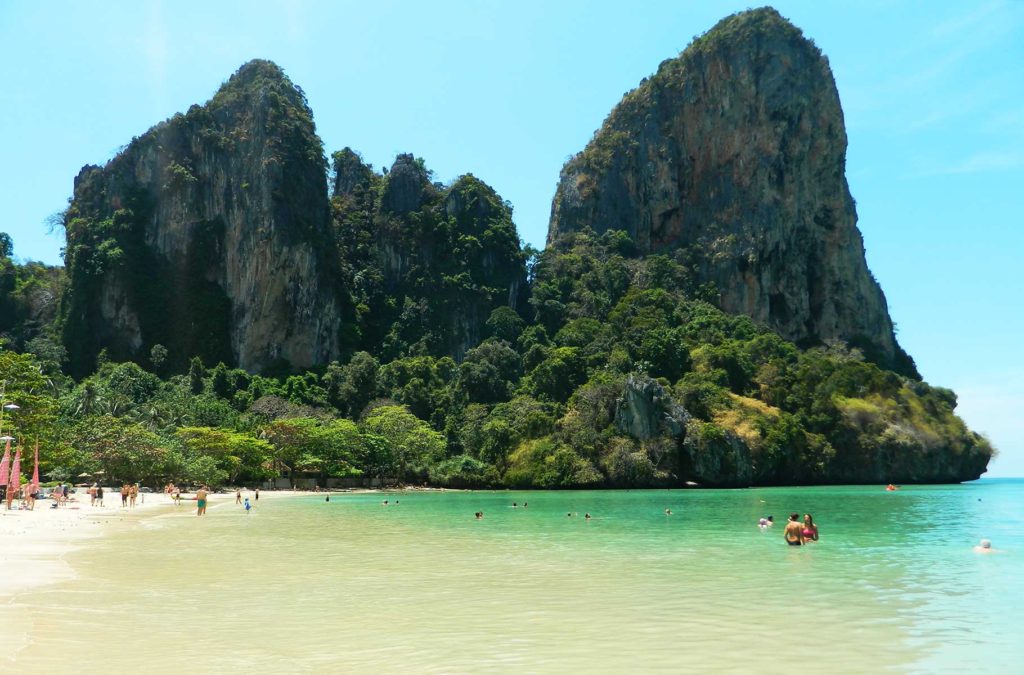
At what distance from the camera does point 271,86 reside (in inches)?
3831

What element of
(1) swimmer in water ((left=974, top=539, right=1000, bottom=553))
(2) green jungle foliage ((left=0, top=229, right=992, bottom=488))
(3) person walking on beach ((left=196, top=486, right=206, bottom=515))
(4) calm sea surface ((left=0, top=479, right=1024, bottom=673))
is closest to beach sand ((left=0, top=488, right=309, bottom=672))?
(4) calm sea surface ((left=0, top=479, right=1024, bottom=673))

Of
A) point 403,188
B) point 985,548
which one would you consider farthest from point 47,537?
point 403,188

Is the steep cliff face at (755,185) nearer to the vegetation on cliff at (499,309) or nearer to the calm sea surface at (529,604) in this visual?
the vegetation on cliff at (499,309)

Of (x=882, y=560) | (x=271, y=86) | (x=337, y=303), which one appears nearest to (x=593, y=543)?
(x=882, y=560)

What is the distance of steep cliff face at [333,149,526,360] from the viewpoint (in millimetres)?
98375

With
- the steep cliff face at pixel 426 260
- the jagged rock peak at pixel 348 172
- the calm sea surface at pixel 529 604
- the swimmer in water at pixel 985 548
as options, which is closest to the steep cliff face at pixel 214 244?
the steep cliff face at pixel 426 260

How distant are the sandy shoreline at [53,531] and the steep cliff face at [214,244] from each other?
1877 inches

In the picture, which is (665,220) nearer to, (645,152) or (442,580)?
(645,152)

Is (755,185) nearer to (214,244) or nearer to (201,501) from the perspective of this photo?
(214,244)

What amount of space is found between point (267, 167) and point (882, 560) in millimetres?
85957

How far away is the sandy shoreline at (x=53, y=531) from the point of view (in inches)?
594

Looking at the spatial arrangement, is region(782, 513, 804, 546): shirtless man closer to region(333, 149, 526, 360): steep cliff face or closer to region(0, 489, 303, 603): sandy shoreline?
region(0, 489, 303, 603): sandy shoreline

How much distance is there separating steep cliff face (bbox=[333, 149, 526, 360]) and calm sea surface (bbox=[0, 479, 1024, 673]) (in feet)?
238

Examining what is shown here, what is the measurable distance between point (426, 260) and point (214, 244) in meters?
24.5
